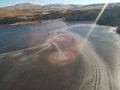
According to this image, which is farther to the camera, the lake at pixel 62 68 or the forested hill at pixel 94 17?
the forested hill at pixel 94 17

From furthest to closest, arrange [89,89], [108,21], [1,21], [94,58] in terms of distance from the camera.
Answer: [1,21] < [108,21] < [94,58] < [89,89]

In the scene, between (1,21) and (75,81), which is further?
(1,21)

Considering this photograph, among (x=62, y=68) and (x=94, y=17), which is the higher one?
(x=62, y=68)

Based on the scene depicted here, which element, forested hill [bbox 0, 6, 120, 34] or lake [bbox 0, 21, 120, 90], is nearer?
lake [bbox 0, 21, 120, 90]

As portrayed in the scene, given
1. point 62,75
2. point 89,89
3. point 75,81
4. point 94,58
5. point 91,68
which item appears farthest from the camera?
point 94,58

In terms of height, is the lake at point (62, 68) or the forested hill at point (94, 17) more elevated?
the lake at point (62, 68)

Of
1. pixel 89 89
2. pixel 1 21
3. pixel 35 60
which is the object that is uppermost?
pixel 89 89

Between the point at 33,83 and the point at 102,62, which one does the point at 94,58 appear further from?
the point at 33,83

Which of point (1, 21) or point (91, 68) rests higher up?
point (91, 68)

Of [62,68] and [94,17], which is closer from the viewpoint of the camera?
[62,68]

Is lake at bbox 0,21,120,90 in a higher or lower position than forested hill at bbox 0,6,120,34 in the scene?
higher

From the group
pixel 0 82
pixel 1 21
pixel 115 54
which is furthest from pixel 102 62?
A: pixel 1 21
